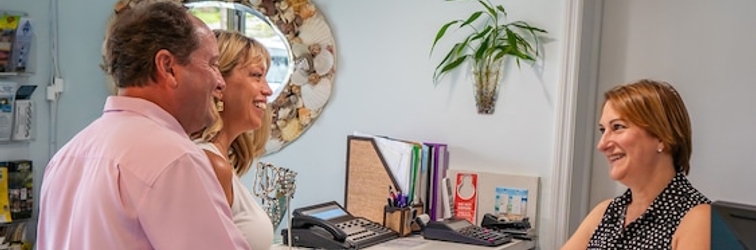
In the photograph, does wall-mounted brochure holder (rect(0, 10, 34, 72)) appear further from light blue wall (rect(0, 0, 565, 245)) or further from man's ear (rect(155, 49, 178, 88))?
man's ear (rect(155, 49, 178, 88))

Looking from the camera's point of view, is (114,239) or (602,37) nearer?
(114,239)

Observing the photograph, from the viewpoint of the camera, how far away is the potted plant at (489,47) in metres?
2.94

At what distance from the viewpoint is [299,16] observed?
3.47m

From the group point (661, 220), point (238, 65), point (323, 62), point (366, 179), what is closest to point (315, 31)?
point (323, 62)

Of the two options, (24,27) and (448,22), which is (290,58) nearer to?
(448,22)

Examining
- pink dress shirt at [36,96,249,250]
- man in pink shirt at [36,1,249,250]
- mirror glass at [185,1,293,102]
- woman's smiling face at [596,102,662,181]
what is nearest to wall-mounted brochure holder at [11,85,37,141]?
mirror glass at [185,1,293,102]

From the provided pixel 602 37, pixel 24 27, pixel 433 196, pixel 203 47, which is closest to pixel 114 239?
pixel 203 47

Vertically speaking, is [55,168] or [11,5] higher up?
[11,5]

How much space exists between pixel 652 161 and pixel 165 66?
51.5 inches

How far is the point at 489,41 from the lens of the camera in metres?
2.99

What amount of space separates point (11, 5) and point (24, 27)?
0.36 feet

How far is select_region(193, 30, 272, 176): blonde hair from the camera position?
197 centimetres

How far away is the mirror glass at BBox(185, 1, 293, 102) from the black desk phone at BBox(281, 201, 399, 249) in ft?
2.99

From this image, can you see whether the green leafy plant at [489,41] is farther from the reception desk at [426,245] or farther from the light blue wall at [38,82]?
the light blue wall at [38,82]
